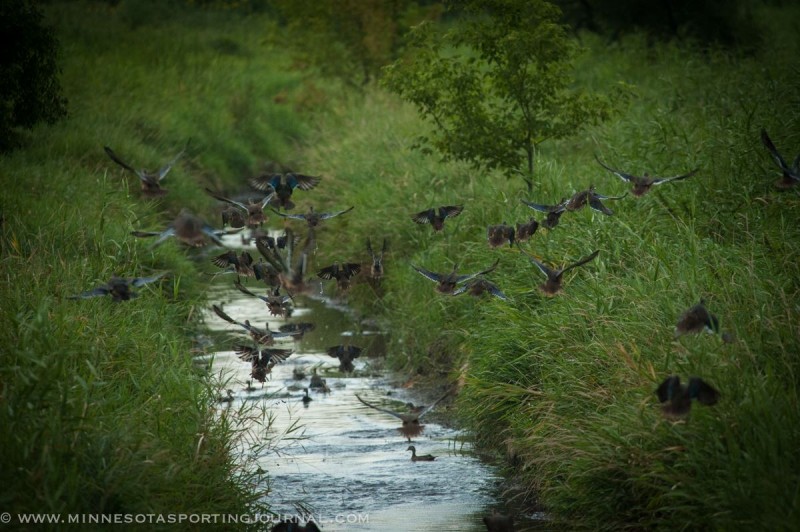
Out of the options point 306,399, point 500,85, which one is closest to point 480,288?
point 306,399

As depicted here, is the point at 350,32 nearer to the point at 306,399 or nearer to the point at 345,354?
the point at 345,354

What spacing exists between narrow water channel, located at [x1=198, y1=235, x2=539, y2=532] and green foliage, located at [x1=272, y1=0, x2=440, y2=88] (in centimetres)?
1318

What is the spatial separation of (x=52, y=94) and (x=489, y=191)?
16.0ft

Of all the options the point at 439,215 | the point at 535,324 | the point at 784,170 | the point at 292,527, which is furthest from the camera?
the point at 439,215

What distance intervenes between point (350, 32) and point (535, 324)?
1701 cm

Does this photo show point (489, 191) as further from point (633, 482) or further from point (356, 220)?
point (633, 482)

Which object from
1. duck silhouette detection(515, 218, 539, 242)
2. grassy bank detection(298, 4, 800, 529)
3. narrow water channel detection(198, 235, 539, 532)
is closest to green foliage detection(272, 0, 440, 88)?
grassy bank detection(298, 4, 800, 529)

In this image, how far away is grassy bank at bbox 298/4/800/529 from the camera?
5051 millimetres

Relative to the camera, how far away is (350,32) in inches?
916

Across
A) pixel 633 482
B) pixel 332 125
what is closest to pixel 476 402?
pixel 633 482

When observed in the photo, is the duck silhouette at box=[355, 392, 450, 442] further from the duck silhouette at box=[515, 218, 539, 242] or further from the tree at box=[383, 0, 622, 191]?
the tree at box=[383, 0, 622, 191]

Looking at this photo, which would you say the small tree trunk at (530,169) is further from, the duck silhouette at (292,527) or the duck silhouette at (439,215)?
the duck silhouette at (292,527)

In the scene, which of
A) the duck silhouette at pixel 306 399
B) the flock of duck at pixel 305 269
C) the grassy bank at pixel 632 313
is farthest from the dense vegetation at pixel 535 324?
the duck silhouette at pixel 306 399

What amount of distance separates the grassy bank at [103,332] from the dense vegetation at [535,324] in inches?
0.9
